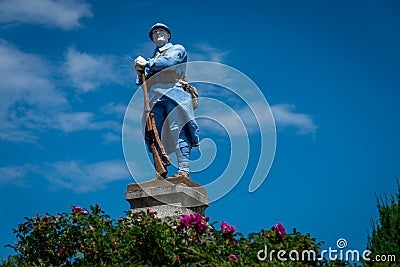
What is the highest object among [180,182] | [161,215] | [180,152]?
[180,152]

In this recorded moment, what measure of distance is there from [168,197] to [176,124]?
128cm

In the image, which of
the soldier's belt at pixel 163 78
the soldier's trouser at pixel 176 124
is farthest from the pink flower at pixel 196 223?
the soldier's belt at pixel 163 78

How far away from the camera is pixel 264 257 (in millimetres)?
5781

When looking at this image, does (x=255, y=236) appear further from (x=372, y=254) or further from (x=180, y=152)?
(x=180, y=152)

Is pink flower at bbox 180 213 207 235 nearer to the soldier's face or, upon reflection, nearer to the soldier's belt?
the soldier's belt

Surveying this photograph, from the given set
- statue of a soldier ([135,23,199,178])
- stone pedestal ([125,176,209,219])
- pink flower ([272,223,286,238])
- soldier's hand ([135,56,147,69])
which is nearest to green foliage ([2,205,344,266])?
pink flower ([272,223,286,238])

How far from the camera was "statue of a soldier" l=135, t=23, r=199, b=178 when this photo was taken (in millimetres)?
8812

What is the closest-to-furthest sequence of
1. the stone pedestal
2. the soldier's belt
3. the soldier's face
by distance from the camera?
the stone pedestal → the soldier's belt → the soldier's face

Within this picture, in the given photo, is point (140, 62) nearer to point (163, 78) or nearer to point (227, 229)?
point (163, 78)

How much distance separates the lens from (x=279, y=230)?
6.02m

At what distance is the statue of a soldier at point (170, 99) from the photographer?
28.9 ft

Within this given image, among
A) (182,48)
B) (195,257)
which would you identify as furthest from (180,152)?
(195,257)

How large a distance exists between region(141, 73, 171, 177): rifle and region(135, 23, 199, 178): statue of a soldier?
0.08 m

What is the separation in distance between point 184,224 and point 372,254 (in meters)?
2.06
